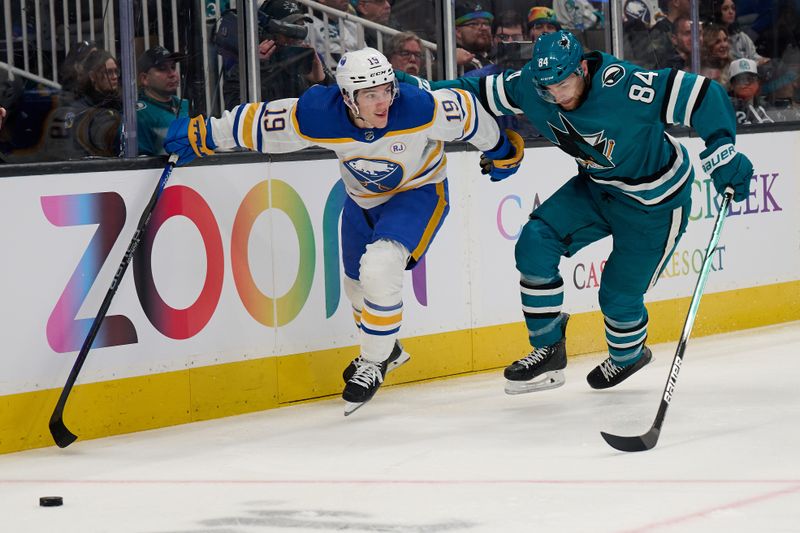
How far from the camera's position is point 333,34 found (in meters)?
5.34

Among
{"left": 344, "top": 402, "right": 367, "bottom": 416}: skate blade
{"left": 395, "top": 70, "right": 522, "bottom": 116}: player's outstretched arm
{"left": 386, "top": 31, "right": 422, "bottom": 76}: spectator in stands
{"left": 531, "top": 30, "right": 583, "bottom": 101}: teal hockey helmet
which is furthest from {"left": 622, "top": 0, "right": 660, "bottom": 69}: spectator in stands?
{"left": 344, "top": 402, "right": 367, "bottom": 416}: skate blade

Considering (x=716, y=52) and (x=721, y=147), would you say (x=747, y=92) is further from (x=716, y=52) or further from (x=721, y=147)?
(x=721, y=147)

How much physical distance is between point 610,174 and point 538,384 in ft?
2.50

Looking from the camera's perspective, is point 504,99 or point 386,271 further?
point 504,99

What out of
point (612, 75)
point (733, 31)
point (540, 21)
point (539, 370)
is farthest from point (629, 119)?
point (733, 31)

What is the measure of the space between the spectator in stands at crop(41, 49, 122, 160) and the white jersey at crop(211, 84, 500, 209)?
0.32 metres

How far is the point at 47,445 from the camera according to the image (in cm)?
439

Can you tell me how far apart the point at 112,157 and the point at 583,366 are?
2.10 meters

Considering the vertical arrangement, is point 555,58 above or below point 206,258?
above

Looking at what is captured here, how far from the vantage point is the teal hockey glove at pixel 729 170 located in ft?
14.1

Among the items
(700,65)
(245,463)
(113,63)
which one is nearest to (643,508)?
(245,463)

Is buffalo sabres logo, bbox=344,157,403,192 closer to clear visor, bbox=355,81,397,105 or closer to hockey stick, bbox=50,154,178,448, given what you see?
clear visor, bbox=355,81,397,105

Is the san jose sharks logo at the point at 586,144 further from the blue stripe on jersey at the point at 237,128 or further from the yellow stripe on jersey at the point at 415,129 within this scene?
the blue stripe on jersey at the point at 237,128

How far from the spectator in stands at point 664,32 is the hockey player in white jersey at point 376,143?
6.31 ft
